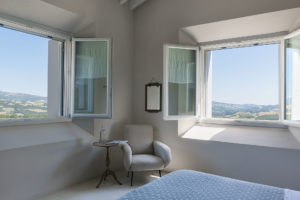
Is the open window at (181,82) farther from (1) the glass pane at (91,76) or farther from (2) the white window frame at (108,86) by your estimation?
(1) the glass pane at (91,76)

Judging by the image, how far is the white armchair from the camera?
10.4ft

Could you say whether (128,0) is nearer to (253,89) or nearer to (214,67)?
(214,67)

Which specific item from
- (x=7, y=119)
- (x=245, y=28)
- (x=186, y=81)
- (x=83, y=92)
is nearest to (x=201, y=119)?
(x=186, y=81)

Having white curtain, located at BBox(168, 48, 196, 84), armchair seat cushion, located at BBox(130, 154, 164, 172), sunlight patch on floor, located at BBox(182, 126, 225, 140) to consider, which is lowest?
armchair seat cushion, located at BBox(130, 154, 164, 172)

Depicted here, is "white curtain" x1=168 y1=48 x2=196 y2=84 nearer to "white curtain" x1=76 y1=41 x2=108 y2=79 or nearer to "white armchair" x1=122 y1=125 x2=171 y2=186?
"white armchair" x1=122 y1=125 x2=171 y2=186

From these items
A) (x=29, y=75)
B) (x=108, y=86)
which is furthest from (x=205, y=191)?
(x=29, y=75)

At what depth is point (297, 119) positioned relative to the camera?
9.80 ft

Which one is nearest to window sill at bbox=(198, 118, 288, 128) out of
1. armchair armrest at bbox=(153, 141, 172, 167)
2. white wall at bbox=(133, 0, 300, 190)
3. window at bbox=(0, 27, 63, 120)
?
white wall at bbox=(133, 0, 300, 190)

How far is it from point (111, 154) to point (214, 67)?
2.33m

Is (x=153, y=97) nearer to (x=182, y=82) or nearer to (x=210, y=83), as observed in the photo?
(x=182, y=82)

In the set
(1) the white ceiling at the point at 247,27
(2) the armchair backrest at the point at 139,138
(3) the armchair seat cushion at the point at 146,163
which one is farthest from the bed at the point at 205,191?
(1) the white ceiling at the point at 247,27

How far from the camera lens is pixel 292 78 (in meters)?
3.09

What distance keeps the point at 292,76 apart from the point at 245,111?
0.86 m

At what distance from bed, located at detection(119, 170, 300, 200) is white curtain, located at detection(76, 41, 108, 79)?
2.15 m
